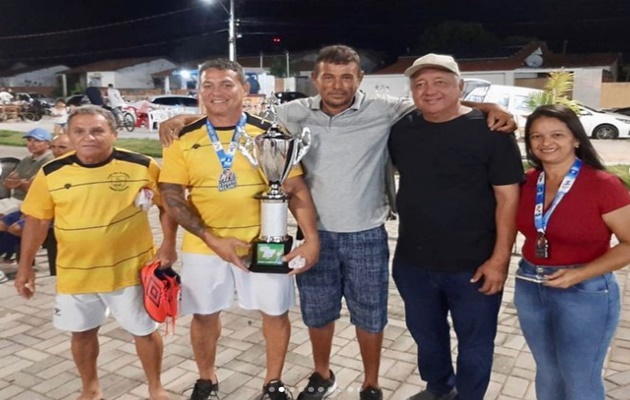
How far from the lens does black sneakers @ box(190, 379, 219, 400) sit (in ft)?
10.5

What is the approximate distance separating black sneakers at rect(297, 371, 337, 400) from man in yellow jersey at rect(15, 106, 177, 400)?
3.03 ft

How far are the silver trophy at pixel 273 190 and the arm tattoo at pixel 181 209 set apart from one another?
30 cm

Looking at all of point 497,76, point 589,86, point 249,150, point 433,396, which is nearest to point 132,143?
point 249,150

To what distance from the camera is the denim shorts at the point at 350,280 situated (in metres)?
3.00

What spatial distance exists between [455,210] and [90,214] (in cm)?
181

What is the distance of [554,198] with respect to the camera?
2355mm

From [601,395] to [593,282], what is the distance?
1.68 feet

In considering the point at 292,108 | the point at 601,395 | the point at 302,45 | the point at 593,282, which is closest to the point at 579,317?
the point at 593,282

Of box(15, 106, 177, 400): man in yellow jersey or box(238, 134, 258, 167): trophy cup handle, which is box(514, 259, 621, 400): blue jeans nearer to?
box(238, 134, 258, 167): trophy cup handle

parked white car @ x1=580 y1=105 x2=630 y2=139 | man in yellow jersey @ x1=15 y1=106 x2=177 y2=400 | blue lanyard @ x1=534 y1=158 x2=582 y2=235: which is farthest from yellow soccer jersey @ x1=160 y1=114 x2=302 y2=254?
parked white car @ x1=580 y1=105 x2=630 y2=139

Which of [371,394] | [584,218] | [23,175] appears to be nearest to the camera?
[584,218]

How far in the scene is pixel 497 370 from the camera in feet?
11.7

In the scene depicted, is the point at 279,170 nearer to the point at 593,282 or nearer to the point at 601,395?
the point at 593,282

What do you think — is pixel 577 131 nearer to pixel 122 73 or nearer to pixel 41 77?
pixel 122 73
